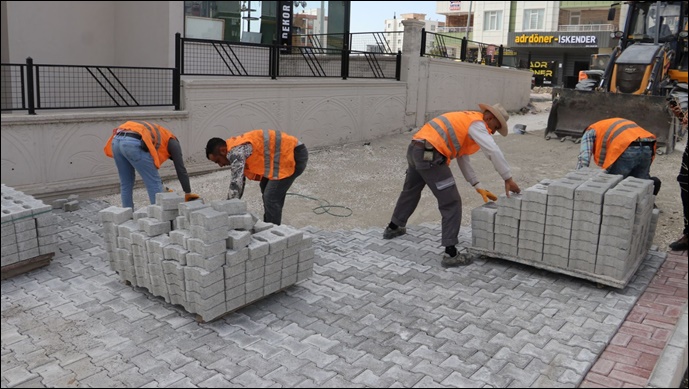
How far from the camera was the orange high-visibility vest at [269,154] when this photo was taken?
19.5ft

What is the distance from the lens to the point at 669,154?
12.1 metres

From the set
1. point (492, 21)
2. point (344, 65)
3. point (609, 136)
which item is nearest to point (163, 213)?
point (609, 136)

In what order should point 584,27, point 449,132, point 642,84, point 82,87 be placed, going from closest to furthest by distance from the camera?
point 449,132 < point 82,87 < point 642,84 < point 584,27

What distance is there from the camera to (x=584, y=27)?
40.7 meters

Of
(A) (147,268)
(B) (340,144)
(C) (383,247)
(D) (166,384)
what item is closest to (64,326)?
(A) (147,268)

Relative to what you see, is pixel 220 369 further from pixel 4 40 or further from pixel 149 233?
pixel 4 40

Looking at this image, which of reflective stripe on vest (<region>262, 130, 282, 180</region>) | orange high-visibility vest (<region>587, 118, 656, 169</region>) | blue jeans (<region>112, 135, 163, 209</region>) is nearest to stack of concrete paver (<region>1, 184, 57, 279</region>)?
blue jeans (<region>112, 135, 163, 209</region>)

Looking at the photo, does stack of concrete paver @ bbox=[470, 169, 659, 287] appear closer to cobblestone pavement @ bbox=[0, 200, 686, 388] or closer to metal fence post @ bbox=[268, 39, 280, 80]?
cobblestone pavement @ bbox=[0, 200, 686, 388]

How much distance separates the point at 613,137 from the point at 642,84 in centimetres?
688

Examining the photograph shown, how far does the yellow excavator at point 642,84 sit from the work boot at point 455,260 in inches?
297

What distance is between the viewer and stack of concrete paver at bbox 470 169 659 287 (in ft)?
18.2

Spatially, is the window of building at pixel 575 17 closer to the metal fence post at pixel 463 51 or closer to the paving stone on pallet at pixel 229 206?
the metal fence post at pixel 463 51

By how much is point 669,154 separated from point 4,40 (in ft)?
39.1

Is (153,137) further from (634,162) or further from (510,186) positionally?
(634,162)
